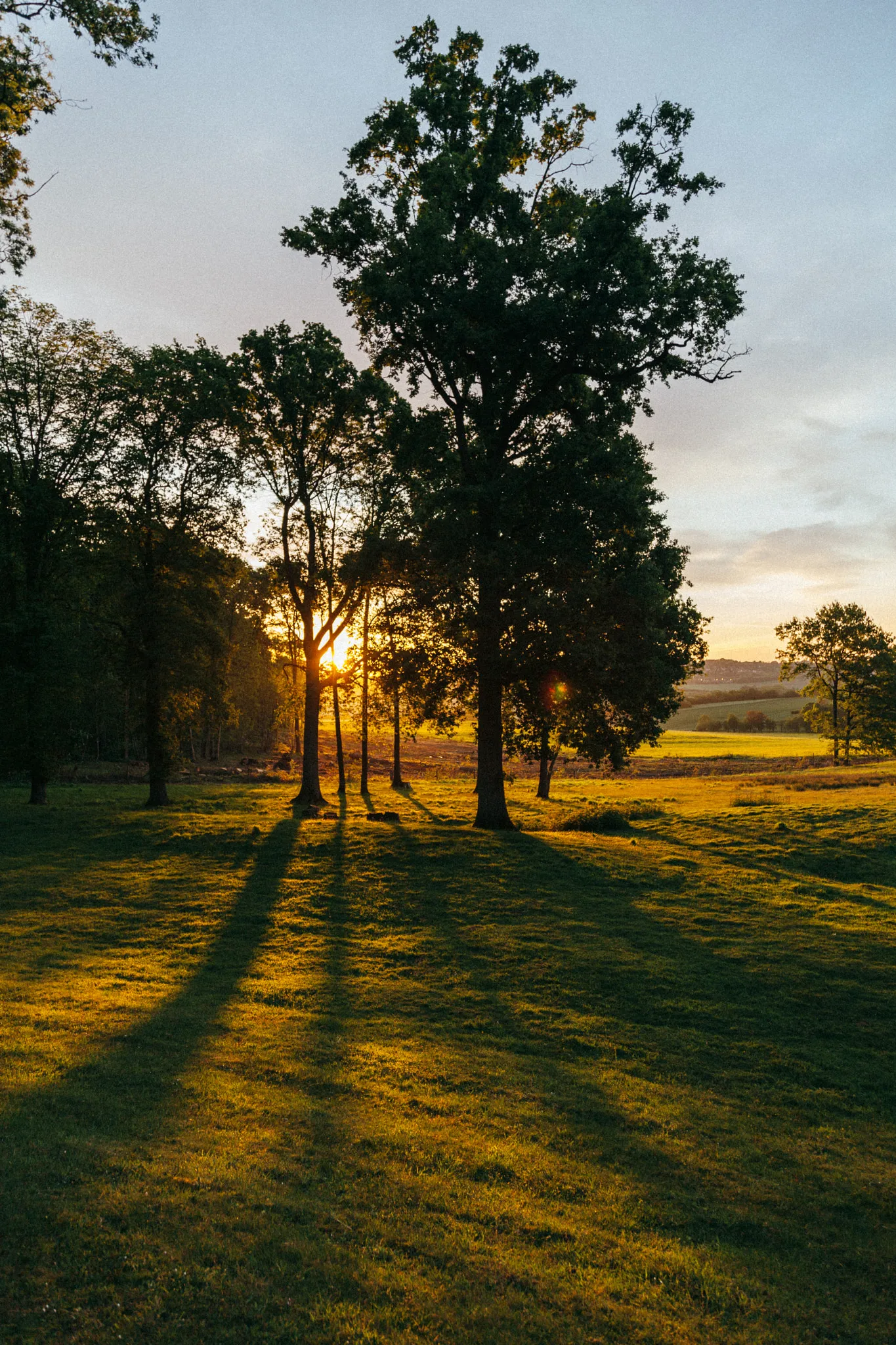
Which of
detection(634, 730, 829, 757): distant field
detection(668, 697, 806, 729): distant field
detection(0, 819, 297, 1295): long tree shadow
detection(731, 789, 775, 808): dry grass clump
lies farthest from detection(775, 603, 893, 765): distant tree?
detection(668, 697, 806, 729): distant field

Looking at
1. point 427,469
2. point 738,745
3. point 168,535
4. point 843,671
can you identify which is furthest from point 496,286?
point 738,745

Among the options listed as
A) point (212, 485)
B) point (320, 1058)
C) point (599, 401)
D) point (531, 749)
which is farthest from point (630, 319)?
point (320, 1058)

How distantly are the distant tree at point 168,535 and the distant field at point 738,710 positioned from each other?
446 feet

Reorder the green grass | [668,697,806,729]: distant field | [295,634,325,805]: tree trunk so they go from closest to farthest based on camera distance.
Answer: [295,634,325,805]: tree trunk
the green grass
[668,697,806,729]: distant field

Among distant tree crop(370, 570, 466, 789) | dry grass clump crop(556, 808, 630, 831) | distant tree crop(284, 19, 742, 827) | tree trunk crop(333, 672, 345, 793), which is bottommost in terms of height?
dry grass clump crop(556, 808, 630, 831)

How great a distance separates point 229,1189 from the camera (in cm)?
716

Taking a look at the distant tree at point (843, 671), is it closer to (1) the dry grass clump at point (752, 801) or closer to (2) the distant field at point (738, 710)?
(1) the dry grass clump at point (752, 801)

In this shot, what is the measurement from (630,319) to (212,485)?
2270 centimetres

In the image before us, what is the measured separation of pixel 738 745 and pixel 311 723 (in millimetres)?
94153

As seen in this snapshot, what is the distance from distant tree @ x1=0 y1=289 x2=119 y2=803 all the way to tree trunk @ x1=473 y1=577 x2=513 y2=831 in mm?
20131

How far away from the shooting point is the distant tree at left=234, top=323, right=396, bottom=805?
117 feet

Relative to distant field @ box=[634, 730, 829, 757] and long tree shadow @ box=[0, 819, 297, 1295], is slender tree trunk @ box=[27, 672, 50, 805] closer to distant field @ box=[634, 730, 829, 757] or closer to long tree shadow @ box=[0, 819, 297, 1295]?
long tree shadow @ box=[0, 819, 297, 1295]

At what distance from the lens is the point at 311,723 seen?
3728 centimetres

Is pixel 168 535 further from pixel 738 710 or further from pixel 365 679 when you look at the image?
pixel 738 710
